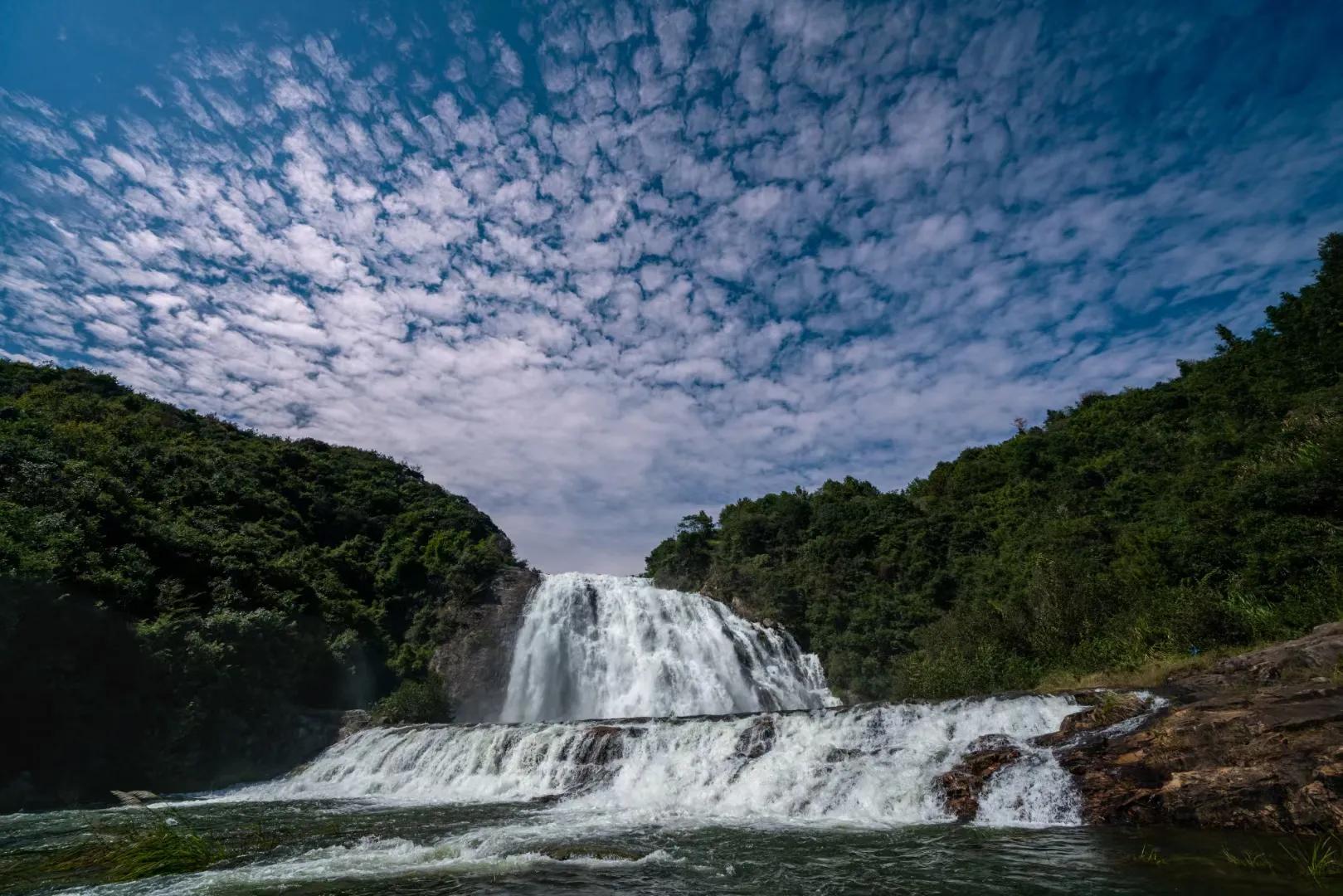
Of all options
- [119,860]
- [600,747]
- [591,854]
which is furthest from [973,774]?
[119,860]

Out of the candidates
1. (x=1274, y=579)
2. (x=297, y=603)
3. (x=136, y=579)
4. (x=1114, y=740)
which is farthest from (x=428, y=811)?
(x=1274, y=579)

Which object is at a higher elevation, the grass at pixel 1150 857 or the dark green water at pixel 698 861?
the dark green water at pixel 698 861

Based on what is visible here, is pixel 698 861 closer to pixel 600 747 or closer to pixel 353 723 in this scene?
pixel 600 747

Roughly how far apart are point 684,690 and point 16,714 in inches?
949

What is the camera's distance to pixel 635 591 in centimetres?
3638

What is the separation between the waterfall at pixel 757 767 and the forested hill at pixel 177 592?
5131 mm

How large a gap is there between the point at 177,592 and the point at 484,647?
1481 centimetres

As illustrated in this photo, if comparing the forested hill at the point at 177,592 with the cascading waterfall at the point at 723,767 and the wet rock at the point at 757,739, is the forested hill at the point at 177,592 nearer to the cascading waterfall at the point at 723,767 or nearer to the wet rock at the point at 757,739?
the cascading waterfall at the point at 723,767

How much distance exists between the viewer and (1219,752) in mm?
9398

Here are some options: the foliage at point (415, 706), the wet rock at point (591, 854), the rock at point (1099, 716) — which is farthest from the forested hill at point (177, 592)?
the rock at point (1099, 716)

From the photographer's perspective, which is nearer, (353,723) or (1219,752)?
(1219,752)

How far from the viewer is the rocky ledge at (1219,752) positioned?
8320 millimetres

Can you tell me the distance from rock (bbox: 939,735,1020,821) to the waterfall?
174 millimetres

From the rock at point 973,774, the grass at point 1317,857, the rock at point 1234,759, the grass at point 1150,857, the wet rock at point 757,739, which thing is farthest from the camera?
the wet rock at point 757,739
